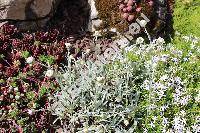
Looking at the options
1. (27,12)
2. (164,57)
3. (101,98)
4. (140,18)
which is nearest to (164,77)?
(164,57)

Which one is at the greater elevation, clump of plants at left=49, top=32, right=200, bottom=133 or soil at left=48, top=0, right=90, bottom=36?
soil at left=48, top=0, right=90, bottom=36

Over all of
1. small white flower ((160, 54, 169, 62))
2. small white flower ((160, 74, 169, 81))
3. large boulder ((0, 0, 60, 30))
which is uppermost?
large boulder ((0, 0, 60, 30))

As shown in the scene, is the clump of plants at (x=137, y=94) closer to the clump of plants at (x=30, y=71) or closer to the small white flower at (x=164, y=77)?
the small white flower at (x=164, y=77)

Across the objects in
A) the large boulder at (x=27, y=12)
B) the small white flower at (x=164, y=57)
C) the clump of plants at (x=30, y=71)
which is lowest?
the clump of plants at (x=30, y=71)

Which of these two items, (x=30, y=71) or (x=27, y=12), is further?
(x=27, y=12)

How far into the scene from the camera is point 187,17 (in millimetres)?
7793

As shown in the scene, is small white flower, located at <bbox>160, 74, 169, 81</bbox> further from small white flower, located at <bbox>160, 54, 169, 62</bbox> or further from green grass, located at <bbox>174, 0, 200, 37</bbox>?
green grass, located at <bbox>174, 0, 200, 37</bbox>

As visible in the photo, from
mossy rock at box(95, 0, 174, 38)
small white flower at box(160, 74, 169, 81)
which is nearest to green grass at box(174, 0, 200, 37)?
mossy rock at box(95, 0, 174, 38)

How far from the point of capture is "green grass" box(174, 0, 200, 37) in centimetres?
762

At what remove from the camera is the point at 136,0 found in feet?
24.5

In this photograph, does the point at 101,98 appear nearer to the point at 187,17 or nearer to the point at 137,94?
the point at 137,94

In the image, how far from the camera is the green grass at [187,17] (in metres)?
7.62

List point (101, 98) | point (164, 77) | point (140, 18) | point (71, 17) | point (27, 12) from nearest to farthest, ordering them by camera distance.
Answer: point (164, 77)
point (101, 98)
point (140, 18)
point (27, 12)
point (71, 17)

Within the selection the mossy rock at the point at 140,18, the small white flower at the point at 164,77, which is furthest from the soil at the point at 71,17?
the small white flower at the point at 164,77
